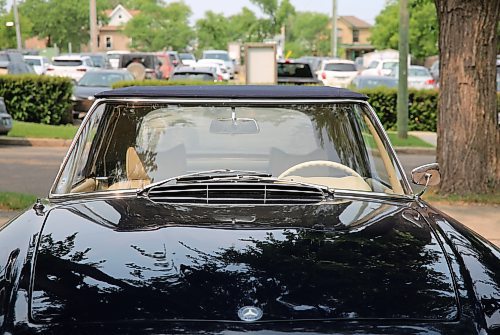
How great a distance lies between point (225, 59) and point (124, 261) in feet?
166

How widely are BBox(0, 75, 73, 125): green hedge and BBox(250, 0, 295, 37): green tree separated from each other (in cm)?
5879

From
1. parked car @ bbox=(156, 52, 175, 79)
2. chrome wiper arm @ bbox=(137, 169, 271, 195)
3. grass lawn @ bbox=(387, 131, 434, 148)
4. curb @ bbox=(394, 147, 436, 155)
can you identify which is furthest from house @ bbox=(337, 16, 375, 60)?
chrome wiper arm @ bbox=(137, 169, 271, 195)

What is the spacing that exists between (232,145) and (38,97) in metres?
16.4

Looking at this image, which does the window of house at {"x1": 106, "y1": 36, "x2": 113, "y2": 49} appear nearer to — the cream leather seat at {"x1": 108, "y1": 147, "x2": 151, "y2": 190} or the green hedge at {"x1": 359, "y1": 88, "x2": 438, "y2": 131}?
the green hedge at {"x1": 359, "y1": 88, "x2": 438, "y2": 131}

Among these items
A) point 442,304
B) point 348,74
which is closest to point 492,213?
point 442,304

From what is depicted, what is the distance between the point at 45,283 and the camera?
2660 millimetres

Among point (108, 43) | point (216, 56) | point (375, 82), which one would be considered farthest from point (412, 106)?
point (108, 43)

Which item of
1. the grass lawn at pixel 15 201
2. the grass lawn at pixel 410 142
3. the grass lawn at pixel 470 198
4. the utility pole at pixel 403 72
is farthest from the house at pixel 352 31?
the grass lawn at pixel 15 201

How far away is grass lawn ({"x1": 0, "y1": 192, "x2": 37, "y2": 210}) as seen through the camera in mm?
9086

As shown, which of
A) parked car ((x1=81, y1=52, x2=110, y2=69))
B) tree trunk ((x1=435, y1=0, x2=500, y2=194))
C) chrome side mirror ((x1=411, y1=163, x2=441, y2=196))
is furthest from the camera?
parked car ((x1=81, y1=52, x2=110, y2=69))

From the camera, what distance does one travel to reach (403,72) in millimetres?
16828

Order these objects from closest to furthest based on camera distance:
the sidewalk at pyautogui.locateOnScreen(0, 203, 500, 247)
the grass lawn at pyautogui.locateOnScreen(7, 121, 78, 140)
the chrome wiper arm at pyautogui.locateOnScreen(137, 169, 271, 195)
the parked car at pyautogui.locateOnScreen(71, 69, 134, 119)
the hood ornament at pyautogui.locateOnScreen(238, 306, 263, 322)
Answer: the hood ornament at pyautogui.locateOnScreen(238, 306, 263, 322) → the chrome wiper arm at pyautogui.locateOnScreen(137, 169, 271, 195) → the sidewalk at pyautogui.locateOnScreen(0, 203, 500, 247) → the grass lawn at pyautogui.locateOnScreen(7, 121, 78, 140) → the parked car at pyautogui.locateOnScreen(71, 69, 134, 119)

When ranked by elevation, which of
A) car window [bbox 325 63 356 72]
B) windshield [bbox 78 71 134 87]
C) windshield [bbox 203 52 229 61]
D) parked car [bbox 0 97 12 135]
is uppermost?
windshield [bbox 203 52 229 61]

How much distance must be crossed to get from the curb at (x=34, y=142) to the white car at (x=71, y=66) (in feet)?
48.4
